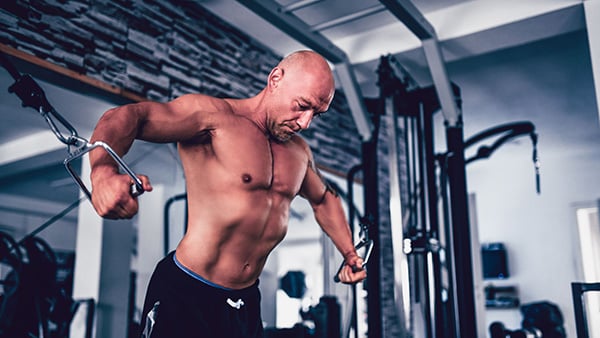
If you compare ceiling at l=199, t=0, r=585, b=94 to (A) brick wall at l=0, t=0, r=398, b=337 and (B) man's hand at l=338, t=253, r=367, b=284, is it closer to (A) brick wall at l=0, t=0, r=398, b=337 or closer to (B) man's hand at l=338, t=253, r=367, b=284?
(A) brick wall at l=0, t=0, r=398, b=337

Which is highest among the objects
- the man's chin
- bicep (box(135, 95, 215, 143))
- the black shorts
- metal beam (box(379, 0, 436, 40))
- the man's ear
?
metal beam (box(379, 0, 436, 40))

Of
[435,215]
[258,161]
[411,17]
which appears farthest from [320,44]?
[258,161]

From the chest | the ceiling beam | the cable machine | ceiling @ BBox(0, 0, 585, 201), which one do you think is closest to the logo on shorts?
the chest

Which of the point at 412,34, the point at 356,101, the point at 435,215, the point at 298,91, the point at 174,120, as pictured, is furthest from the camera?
Answer: the point at 356,101

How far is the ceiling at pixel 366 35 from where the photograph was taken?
110 inches

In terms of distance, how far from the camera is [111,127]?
1.14m

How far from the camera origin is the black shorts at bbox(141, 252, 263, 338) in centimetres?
150

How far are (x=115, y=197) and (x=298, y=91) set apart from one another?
80 centimetres

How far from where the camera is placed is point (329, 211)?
1997 mm

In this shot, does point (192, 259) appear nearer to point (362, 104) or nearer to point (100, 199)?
point (100, 199)

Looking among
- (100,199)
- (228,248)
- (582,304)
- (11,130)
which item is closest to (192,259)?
(228,248)

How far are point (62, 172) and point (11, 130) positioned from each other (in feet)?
1.53

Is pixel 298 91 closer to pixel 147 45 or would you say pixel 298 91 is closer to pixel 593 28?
pixel 147 45

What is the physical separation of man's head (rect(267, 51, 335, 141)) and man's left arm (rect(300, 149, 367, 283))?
12.1 inches
